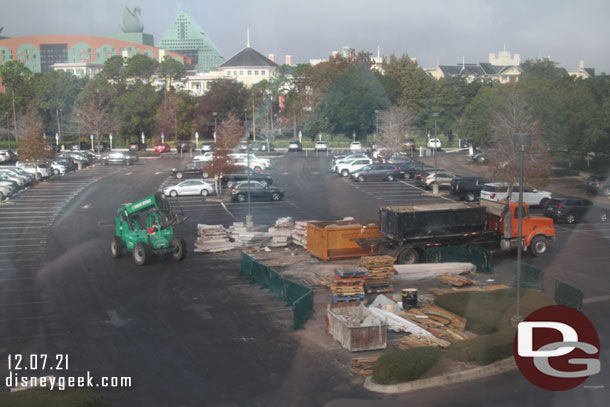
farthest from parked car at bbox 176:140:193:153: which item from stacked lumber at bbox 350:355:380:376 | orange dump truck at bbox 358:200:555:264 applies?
stacked lumber at bbox 350:355:380:376

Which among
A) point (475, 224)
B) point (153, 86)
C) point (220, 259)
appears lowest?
point (220, 259)

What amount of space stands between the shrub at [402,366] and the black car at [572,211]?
66.7ft

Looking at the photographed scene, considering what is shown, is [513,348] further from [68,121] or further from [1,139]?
[1,139]

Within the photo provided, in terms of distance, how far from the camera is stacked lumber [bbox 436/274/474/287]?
17.3 meters

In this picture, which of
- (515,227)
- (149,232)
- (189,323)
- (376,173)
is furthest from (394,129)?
(189,323)

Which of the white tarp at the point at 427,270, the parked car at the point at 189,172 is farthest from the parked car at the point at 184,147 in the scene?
the white tarp at the point at 427,270

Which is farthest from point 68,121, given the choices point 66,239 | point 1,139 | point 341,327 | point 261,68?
point 341,327

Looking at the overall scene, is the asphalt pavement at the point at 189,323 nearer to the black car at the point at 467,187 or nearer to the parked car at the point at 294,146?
the black car at the point at 467,187

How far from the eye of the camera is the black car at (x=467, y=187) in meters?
35.8

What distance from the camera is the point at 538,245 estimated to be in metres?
21.3

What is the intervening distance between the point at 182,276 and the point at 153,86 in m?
64.8

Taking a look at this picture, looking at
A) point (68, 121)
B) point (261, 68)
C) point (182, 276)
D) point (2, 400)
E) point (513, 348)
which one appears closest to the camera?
point (2, 400)

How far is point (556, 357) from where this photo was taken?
953cm

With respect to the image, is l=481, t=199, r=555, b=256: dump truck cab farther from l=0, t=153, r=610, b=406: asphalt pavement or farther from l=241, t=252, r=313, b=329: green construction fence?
l=241, t=252, r=313, b=329: green construction fence
